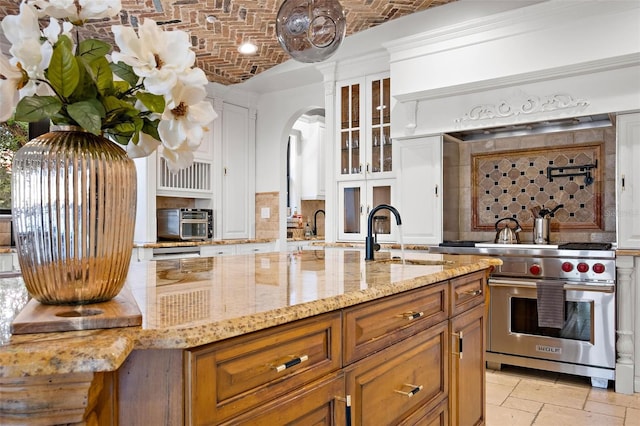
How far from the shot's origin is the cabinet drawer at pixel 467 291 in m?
1.92

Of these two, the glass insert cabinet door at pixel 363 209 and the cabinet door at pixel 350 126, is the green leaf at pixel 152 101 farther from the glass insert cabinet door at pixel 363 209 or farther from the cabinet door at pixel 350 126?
the cabinet door at pixel 350 126

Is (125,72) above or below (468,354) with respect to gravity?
above

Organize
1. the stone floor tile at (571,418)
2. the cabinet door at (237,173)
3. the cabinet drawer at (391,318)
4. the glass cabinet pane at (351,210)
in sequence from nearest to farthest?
the cabinet drawer at (391,318), the stone floor tile at (571,418), the glass cabinet pane at (351,210), the cabinet door at (237,173)

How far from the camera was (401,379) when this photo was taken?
1540 mm

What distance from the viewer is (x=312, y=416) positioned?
1137mm

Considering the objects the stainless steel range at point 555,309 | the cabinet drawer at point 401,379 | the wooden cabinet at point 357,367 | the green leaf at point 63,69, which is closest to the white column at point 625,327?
the stainless steel range at point 555,309

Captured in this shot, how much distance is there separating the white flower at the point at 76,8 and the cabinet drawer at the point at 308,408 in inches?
33.9

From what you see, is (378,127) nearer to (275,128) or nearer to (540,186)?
(540,186)

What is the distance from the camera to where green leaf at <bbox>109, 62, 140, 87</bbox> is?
2.99 feet

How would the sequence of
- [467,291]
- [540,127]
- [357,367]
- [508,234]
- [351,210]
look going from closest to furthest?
[357,367]
[467,291]
[540,127]
[508,234]
[351,210]

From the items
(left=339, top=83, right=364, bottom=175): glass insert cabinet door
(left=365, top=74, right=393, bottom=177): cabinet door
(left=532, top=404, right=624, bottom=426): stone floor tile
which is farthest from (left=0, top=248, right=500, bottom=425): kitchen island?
(left=339, top=83, right=364, bottom=175): glass insert cabinet door

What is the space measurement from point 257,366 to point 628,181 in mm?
3197

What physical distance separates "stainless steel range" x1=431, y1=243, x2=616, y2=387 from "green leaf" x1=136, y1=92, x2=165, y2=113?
318cm

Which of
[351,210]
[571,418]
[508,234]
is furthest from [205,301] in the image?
[351,210]
